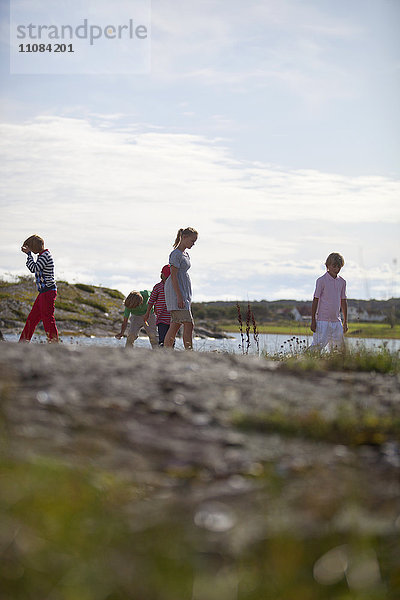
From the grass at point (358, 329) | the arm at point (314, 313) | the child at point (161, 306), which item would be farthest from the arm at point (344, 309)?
the child at point (161, 306)

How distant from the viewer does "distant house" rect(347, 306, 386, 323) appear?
10118 millimetres

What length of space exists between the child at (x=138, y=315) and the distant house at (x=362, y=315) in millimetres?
4152

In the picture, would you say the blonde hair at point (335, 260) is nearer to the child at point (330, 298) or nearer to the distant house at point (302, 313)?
the child at point (330, 298)

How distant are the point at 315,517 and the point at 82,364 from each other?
2678mm

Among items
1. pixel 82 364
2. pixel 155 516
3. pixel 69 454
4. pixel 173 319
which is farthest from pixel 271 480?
pixel 173 319

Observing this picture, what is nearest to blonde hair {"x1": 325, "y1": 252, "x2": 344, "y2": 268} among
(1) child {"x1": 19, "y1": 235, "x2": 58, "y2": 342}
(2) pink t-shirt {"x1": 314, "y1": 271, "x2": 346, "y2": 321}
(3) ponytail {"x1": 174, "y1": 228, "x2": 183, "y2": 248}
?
(2) pink t-shirt {"x1": 314, "y1": 271, "x2": 346, "y2": 321}

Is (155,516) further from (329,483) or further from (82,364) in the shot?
(82,364)

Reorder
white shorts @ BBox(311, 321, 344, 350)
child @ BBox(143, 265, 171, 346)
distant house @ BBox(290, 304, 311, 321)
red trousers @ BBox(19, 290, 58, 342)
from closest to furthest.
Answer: white shorts @ BBox(311, 321, 344, 350) < red trousers @ BBox(19, 290, 58, 342) < distant house @ BBox(290, 304, 311, 321) < child @ BBox(143, 265, 171, 346)

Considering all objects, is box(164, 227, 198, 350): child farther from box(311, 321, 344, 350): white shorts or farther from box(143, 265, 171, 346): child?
box(311, 321, 344, 350): white shorts

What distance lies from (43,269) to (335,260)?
545cm

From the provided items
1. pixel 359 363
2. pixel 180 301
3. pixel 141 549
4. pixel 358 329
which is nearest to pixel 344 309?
pixel 358 329

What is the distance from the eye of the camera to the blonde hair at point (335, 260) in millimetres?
10992

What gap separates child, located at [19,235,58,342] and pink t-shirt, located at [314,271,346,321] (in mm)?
4989

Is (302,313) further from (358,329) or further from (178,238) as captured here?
(178,238)
